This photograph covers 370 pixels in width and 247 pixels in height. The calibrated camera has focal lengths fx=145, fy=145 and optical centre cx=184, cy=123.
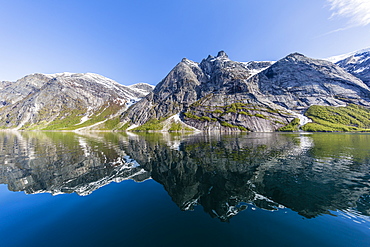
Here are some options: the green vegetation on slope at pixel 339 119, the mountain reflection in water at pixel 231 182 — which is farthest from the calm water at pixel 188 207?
the green vegetation on slope at pixel 339 119

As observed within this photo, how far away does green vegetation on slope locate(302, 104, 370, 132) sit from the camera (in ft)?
533

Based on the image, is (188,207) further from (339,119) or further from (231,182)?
(339,119)

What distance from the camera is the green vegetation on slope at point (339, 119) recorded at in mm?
162413

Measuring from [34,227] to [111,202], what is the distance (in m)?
6.09

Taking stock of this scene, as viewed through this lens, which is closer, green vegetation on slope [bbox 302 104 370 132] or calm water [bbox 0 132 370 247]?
calm water [bbox 0 132 370 247]

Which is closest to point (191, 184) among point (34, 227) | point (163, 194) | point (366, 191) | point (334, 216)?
point (163, 194)

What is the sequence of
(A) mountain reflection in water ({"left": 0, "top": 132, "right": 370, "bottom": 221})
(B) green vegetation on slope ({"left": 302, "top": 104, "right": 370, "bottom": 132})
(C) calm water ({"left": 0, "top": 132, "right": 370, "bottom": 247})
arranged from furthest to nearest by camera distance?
(B) green vegetation on slope ({"left": 302, "top": 104, "right": 370, "bottom": 132}) < (A) mountain reflection in water ({"left": 0, "top": 132, "right": 370, "bottom": 221}) < (C) calm water ({"left": 0, "top": 132, "right": 370, "bottom": 247})

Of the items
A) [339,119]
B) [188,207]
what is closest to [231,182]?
[188,207]

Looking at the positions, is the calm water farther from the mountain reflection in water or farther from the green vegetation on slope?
the green vegetation on slope

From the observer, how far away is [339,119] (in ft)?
598

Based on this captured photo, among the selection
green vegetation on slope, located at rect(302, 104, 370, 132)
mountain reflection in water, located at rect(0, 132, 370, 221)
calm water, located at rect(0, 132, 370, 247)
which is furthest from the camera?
green vegetation on slope, located at rect(302, 104, 370, 132)

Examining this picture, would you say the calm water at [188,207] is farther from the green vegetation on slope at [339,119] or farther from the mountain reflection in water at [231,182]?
the green vegetation on slope at [339,119]

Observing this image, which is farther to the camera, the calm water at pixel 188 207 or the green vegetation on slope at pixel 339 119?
the green vegetation on slope at pixel 339 119

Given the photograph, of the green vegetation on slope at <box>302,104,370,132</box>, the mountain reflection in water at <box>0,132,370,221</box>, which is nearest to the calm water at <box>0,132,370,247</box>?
the mountain reflection in water at <box>0,132,370,221</box>
